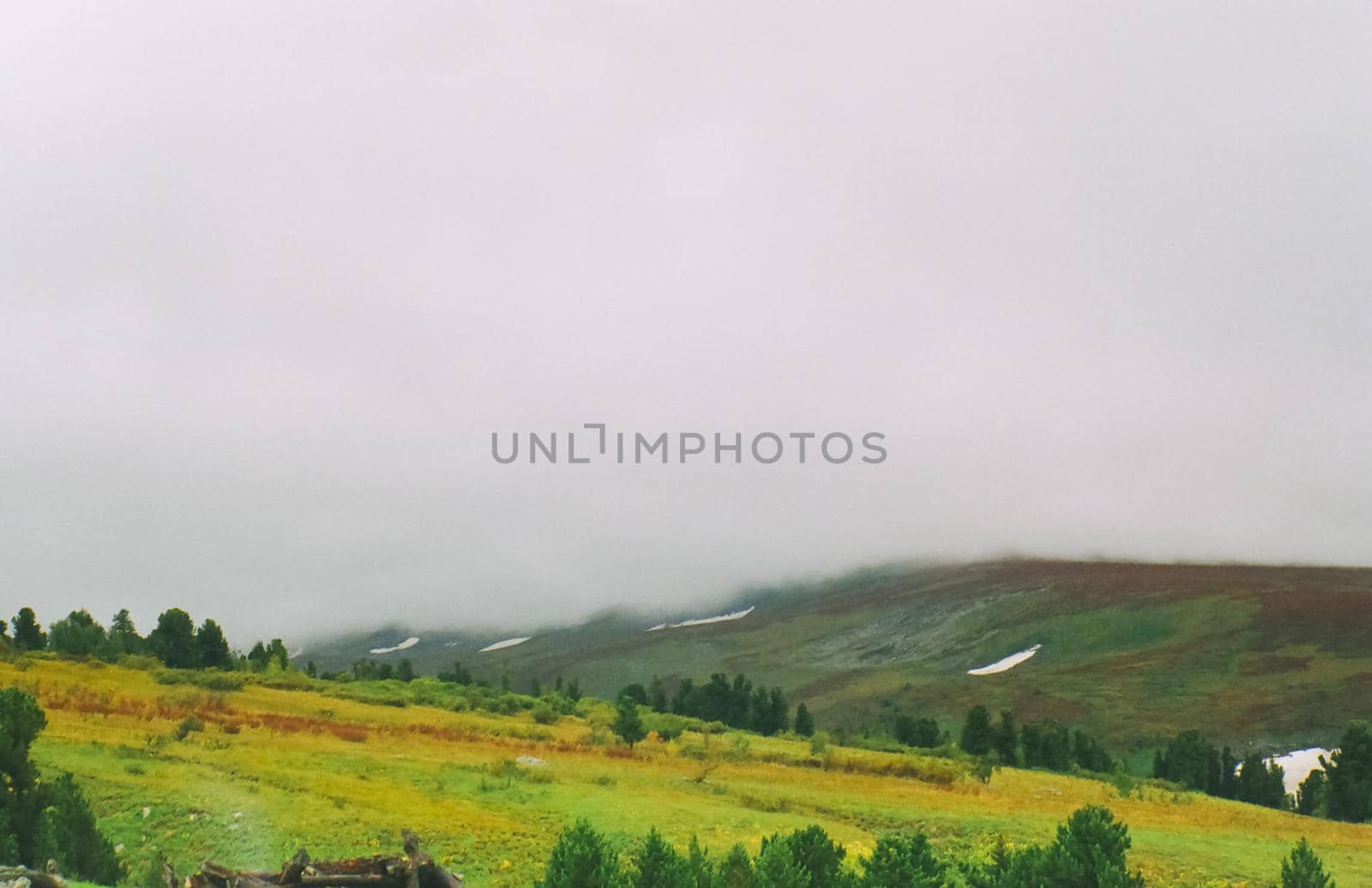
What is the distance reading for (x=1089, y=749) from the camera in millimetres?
77688

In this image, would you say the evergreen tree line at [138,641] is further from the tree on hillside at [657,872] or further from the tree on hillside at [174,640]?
the tree on hillside at [657,872]

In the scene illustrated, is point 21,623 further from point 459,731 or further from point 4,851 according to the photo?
point 4,851

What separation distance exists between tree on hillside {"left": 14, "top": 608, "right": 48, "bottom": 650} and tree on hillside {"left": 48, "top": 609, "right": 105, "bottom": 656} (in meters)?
0.47

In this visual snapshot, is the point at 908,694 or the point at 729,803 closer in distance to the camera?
the point at 729,803

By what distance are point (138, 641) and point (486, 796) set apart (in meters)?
42.6

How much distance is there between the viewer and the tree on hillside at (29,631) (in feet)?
210

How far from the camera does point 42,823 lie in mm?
21891

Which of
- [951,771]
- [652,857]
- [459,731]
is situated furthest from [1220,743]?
[652,857]

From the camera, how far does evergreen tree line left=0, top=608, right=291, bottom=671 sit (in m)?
62.7

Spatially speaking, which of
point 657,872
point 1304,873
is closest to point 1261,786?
point 1304,873

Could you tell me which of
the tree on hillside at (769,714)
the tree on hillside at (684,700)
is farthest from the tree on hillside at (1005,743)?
the tree on hillside at (684,700)

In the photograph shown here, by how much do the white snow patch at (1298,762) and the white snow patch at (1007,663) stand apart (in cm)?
6145

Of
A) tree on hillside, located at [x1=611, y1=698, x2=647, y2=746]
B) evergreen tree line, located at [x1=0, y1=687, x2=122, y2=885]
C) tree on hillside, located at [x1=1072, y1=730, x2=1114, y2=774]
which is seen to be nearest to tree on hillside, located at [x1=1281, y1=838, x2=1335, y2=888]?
evergreen tree line, located at [x1=0, y1=687, x2=122, y2=885]

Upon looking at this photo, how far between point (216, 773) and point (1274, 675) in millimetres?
136680
